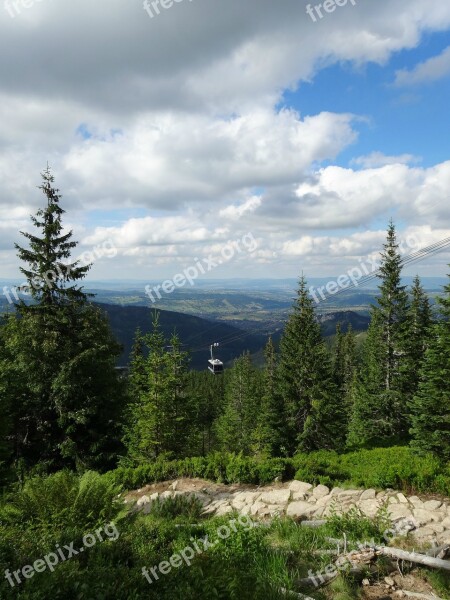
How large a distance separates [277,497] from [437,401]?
1139cm

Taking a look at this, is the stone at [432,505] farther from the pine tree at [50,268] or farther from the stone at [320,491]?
the pine tree at [50,268]

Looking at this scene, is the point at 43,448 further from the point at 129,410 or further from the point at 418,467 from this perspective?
the point at 418,467

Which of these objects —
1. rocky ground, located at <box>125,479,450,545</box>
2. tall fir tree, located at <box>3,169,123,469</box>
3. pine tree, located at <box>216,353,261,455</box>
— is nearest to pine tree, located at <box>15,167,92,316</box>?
tall fir tree, located at <box>3,169,123,469</box>

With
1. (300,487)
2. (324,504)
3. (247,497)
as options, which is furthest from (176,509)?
(300,487)

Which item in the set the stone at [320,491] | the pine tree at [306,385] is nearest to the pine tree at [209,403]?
the pine tree at [306,385]

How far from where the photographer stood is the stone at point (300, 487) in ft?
35.4

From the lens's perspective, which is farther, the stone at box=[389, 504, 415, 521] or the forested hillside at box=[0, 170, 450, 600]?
the stone at box=[389, 504, 415, 521]

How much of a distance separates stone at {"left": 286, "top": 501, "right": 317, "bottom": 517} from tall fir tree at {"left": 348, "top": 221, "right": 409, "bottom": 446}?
22335 mm

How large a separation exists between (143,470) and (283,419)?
58.0 ft

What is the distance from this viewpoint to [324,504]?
9.14 metres

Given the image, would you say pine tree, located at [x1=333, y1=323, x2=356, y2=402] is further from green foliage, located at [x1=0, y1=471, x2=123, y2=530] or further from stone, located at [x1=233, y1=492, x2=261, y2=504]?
green foliage, located at [x1=0, y1=471, x2=123, y2=530]

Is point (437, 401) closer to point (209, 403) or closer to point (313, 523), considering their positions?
point (313, 523)

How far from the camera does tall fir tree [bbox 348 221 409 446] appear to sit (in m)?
29.2

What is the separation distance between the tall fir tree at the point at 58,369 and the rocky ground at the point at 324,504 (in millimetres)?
7514
